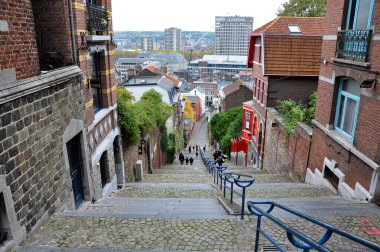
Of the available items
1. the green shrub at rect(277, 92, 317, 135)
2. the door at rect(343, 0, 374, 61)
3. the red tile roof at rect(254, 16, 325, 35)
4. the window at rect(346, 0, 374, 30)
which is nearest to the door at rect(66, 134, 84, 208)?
the door at rect(343, 0, 374, 61)

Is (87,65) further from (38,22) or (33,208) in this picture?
(33,208)

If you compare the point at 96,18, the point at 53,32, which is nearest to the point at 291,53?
the point at 96,18

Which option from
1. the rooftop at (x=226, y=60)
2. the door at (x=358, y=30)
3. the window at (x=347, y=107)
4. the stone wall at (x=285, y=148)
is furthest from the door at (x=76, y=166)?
the rooftop at (x=226, y=60)

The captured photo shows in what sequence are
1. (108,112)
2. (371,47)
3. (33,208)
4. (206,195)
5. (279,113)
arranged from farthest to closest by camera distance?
(279,113)
(108,112)
(206,195)
(371,47)
(33,208)

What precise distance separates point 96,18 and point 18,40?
11.6 feet

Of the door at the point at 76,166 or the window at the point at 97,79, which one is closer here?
the door at the point at 76,166

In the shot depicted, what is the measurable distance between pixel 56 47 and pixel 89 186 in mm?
3569

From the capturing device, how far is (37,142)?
5.26 meters

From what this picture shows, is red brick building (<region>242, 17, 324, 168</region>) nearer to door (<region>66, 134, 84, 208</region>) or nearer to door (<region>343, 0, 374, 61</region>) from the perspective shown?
Answer: door (<region>343, 0, 374, 61</region>)

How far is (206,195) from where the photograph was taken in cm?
951

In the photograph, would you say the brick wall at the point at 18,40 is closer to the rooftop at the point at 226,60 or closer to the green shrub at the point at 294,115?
the green shrub at the point at 294,115

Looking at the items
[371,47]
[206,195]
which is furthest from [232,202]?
[371,47]

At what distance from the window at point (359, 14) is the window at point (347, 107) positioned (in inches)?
58.2

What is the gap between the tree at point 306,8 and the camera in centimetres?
2464
